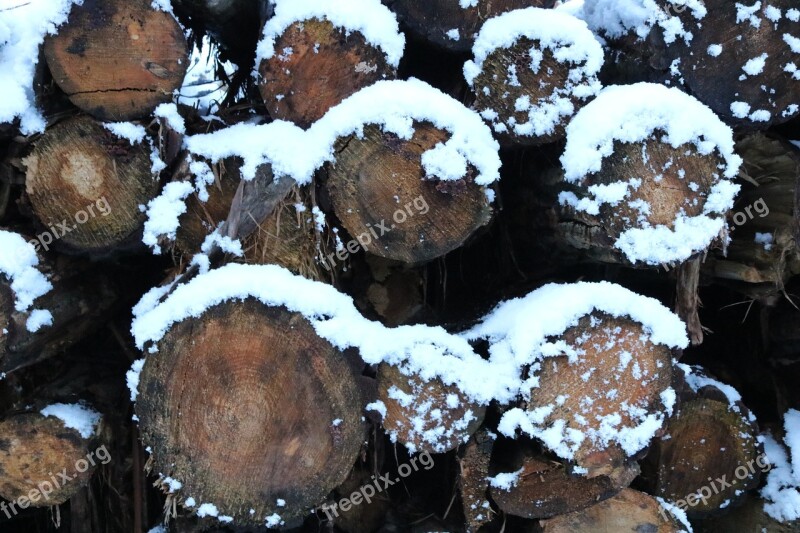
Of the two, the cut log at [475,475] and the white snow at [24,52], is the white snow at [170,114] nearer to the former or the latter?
the white snow at [24,52]

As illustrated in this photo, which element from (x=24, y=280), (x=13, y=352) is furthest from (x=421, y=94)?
(x=13, y=352)

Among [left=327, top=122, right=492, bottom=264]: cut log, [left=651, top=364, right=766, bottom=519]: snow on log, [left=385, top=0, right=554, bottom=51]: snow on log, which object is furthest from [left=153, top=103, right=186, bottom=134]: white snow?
[left=651, top=364, right=766, bottom=519]: snow on log

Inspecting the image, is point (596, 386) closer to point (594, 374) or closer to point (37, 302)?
point (594, 374)

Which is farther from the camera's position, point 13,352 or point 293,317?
point 13,352

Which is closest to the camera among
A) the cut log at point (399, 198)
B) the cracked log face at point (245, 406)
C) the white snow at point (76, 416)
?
the cracked log face at point (245, 406)

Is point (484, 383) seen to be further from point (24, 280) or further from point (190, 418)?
point (24, 280)

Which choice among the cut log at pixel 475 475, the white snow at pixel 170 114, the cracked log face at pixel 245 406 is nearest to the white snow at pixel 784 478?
the cut log at pixel 475 475

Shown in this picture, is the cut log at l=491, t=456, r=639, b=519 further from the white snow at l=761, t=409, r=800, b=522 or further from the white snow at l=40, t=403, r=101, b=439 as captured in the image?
the white snow at l=40, t=403, r=101, b=439

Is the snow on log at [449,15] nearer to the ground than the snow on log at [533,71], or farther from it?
farther from it

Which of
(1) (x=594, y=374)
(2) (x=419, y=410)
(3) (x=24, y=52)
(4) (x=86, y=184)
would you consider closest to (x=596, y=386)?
(1) (x=594, y=374)
